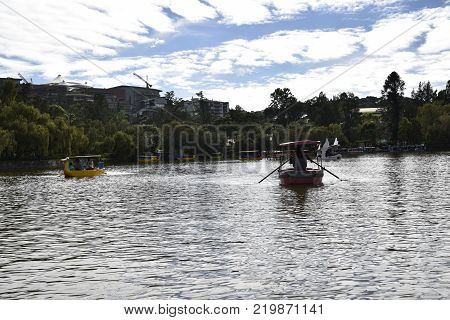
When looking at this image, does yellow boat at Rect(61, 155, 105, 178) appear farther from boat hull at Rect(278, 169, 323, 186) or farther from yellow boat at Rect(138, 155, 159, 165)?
yellow boat at Rect(138, 155, 159, 165)

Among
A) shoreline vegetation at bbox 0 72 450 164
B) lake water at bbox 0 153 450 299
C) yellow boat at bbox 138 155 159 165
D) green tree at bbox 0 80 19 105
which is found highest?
green tree at bbox 0 80 19 105

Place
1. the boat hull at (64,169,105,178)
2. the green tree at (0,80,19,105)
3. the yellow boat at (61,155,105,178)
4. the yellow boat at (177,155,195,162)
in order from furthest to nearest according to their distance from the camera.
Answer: the yellow boat at (177,155,195,162) → the green tree at (0,80,19,105) → the boat hull at (64,169,105,178) → the yellow boat at (61,155,105,178)

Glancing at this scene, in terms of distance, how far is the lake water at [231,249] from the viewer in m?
14.2

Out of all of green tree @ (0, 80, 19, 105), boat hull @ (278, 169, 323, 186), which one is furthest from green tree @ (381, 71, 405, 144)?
boat hull @ (278, 169, 323, 186)

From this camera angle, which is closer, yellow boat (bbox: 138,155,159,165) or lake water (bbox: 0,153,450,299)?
lake water (bbox: 0,153,450,299)

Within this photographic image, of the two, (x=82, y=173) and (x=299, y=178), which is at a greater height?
(x=299, y=178)

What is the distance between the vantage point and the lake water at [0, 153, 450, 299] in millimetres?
14250

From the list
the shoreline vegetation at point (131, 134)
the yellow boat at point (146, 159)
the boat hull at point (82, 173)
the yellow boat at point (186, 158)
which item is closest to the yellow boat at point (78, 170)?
the boat hull at point (82, 173)

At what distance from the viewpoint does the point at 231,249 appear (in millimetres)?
19484

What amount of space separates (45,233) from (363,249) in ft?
47.8

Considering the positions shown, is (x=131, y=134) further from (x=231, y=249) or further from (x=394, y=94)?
(x=231, y=249)

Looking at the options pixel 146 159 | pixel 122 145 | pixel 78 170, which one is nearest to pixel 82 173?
pixel 78 170
